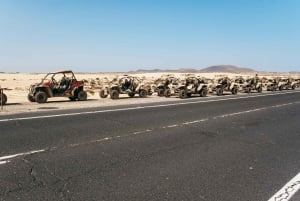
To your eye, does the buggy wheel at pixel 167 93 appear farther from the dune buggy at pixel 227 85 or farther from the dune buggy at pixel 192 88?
the dune buggy at pixel 227 85

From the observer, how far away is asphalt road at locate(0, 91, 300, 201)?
5184 mm

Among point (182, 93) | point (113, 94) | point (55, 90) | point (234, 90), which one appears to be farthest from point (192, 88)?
point (55, 90)

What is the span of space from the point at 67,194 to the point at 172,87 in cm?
2246

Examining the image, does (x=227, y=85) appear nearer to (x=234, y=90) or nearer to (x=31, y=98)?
(x=234, y=90)

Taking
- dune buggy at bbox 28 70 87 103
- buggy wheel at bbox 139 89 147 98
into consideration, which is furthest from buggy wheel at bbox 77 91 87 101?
buggy wheel at bbox 139 89 147 98

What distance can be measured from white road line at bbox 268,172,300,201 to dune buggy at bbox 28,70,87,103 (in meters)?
15.1

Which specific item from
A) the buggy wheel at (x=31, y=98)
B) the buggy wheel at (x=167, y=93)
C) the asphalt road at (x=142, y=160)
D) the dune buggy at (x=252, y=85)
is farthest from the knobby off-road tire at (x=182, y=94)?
the asphalt road at (x=142, y=160)

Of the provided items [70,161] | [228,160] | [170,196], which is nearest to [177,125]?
[228,160]

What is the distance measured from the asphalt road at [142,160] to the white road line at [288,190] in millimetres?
74

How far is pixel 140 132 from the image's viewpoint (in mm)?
10102

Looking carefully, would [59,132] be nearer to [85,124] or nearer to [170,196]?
[85,124]

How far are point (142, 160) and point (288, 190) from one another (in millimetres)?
2595

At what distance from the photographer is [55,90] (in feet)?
64.8

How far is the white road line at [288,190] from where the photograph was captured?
5.13 m
